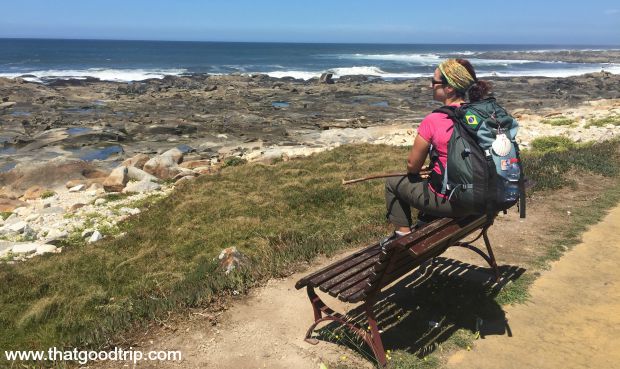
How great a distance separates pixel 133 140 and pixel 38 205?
1137 centimetres

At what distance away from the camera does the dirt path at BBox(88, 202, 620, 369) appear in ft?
12.1

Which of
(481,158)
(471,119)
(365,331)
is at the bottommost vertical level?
(365,331)

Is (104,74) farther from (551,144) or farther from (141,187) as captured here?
(551,144)

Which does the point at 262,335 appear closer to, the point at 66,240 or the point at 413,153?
the point at 413,153

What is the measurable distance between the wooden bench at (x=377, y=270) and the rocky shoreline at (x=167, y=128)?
5758 mm

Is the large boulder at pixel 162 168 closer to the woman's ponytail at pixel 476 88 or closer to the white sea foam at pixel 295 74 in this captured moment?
the woman's ponytail at pixel 476 88

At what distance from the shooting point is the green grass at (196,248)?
4742 millimetres

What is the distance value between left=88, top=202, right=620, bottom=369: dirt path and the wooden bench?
0.25 meters

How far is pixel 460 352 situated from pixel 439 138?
63.6 inches

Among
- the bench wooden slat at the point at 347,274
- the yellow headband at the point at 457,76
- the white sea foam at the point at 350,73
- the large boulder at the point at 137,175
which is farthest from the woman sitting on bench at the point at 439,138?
the white sea foam at the point at 350,73

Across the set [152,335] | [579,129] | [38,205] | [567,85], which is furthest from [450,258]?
[567,85]

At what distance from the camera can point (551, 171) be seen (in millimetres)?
8672

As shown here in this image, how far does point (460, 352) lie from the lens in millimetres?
3758

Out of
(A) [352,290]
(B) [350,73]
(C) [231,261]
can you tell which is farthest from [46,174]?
(B) [350,73]
